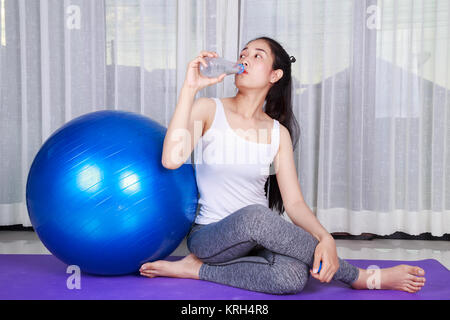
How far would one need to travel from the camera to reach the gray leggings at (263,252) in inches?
55.1

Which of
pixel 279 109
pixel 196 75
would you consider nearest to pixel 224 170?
pixel 196 75

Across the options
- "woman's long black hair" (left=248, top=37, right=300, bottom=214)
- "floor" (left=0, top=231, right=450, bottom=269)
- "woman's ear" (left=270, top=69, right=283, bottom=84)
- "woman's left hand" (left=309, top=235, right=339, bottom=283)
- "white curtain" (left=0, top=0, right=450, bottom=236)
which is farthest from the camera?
"white curtain" (left=0, top=0, right=450, bottom=236)

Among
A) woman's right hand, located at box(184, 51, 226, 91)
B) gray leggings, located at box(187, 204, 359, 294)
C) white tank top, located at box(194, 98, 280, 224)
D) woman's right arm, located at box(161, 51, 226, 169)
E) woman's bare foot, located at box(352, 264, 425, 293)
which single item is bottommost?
woman's bare foot, located at box(352, 264, 425, 293)

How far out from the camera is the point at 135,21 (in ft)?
8.21

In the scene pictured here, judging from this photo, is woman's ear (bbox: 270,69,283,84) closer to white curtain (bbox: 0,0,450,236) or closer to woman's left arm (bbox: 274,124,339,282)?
woman's left arm (bbox: 274,124,339,282)

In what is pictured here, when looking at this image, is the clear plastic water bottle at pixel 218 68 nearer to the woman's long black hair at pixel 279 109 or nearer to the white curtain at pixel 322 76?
the woman's long black hair at pixel 279 109

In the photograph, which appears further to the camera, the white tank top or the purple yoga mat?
the white tank top

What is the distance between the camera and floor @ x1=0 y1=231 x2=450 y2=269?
2.15 meters

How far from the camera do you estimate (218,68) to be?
164 centimetres

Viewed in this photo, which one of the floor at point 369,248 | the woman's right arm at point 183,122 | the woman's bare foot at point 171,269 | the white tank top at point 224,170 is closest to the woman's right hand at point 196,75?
the woman's right arm at point 183,122

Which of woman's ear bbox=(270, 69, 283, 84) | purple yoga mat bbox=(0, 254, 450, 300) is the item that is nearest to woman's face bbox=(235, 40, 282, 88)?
woman's ear bbox=(270, 69, 283, 84)

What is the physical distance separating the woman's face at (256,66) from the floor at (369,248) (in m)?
0.94

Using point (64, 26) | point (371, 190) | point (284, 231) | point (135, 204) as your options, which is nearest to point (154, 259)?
Answer: point (135, 204)

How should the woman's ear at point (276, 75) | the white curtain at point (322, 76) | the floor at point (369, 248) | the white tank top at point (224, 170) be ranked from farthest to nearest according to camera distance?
the white curtain at point (322, 76), the floor at point (369, 248), the woman's ear at point (276, 75), the white tank top at point (224, 170)
